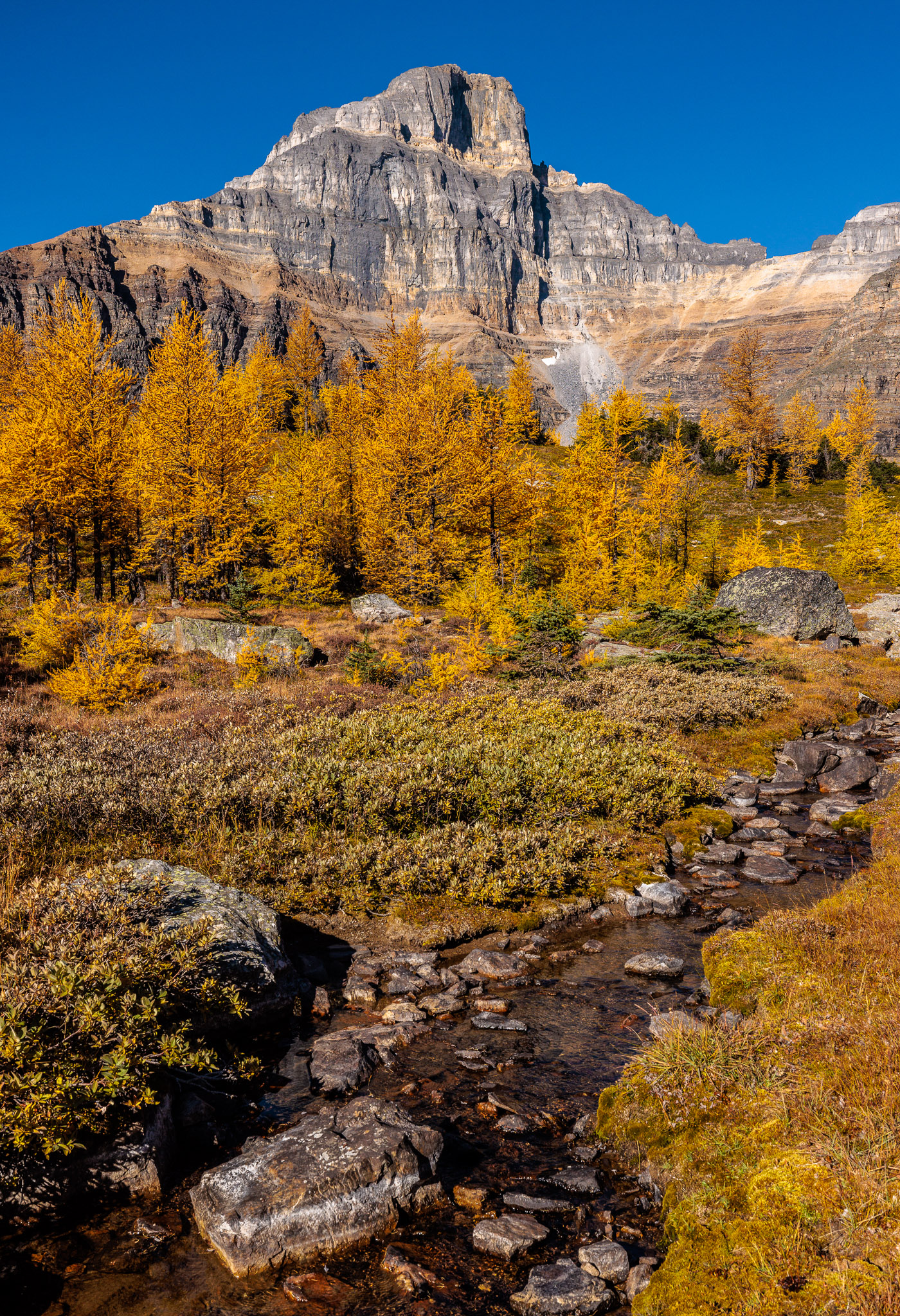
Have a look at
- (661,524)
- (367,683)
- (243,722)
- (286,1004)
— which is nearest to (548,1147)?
(286,1004)

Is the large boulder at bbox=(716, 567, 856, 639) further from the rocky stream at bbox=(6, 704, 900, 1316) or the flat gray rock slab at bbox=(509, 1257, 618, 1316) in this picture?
the flat gray rock slab at bbox=(509, 1257, 618, 1316)

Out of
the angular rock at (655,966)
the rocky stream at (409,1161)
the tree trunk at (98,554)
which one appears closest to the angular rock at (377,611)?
the tree trunk at (98,554)

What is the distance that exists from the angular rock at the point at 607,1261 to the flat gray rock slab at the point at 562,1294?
0.07 m

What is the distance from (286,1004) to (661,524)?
118 feet

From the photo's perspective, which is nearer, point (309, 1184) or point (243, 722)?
point (309, 1184)

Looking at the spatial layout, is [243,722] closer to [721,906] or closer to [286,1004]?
[286,1004]

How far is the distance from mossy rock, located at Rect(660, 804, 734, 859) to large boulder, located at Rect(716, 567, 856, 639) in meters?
19.6

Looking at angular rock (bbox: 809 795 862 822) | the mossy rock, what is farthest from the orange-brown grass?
angular rock (bbox: 809 795 862 822)

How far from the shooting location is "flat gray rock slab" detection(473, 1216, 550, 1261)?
4.38 m

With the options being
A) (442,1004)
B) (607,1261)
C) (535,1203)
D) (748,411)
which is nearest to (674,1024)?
(535,1203)

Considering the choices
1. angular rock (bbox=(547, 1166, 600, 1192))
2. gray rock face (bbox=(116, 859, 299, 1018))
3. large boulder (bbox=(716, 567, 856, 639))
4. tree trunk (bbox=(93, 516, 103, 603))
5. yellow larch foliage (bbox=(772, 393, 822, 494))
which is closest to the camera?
angular rock (bbox=(547, 1166, 600, 1192))

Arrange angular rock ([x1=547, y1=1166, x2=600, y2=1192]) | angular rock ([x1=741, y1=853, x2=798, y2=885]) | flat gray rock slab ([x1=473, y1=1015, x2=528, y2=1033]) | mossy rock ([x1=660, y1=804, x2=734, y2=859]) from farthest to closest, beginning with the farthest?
mossy rock ([x1=660, y1=804, x2=734, y2=859]) < angular rock ([x1=741, y1=853, x2=798, y2=885]) < flat gray rock slab ([x1=473, y1=1015, x2=528, y2=1033]) < angular rock ([x1=547, y1=1166, x2=600, y2=1192])

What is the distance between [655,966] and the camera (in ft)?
26.7

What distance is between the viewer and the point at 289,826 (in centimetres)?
1089
